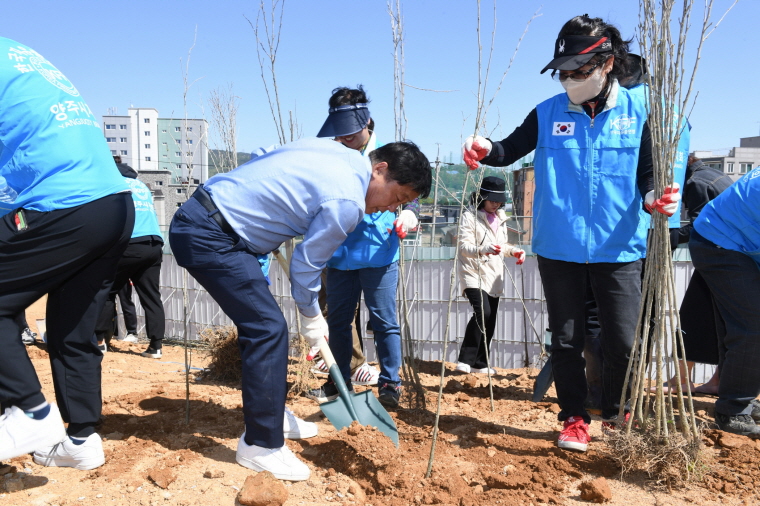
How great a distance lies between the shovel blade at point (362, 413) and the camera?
8.17 feet

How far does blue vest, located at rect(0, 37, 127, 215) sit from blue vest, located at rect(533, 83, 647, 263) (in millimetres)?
1783

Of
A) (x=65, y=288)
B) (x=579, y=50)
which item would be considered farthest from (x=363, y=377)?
(x=579, y=50)

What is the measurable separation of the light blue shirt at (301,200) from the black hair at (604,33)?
1.02m

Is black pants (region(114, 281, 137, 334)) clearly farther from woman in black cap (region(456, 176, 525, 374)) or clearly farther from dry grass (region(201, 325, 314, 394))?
woman in black cap (region(456, 176, 525, 374))

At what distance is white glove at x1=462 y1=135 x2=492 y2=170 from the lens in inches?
101

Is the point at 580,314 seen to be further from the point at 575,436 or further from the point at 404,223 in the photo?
the point at 404,223

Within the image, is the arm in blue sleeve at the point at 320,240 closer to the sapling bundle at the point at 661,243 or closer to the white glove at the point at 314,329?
the white glove at the point at 314,329

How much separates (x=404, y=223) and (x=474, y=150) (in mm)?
712

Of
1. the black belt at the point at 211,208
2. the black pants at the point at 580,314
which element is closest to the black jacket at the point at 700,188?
the black pants at the point at 580,314

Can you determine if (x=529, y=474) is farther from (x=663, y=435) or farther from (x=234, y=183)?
(x=234, y=183)

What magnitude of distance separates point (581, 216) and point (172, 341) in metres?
5.12

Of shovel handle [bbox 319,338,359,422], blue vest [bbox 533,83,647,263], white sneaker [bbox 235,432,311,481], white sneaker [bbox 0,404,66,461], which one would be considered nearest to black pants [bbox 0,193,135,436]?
white sneaker [bbox 0,404,66,461]

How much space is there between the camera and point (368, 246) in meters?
3.14

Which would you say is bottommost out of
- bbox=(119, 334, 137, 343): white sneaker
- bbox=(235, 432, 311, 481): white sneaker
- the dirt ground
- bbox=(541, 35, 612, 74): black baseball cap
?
bbox=(119, 334, 137, 343): white sneaker
